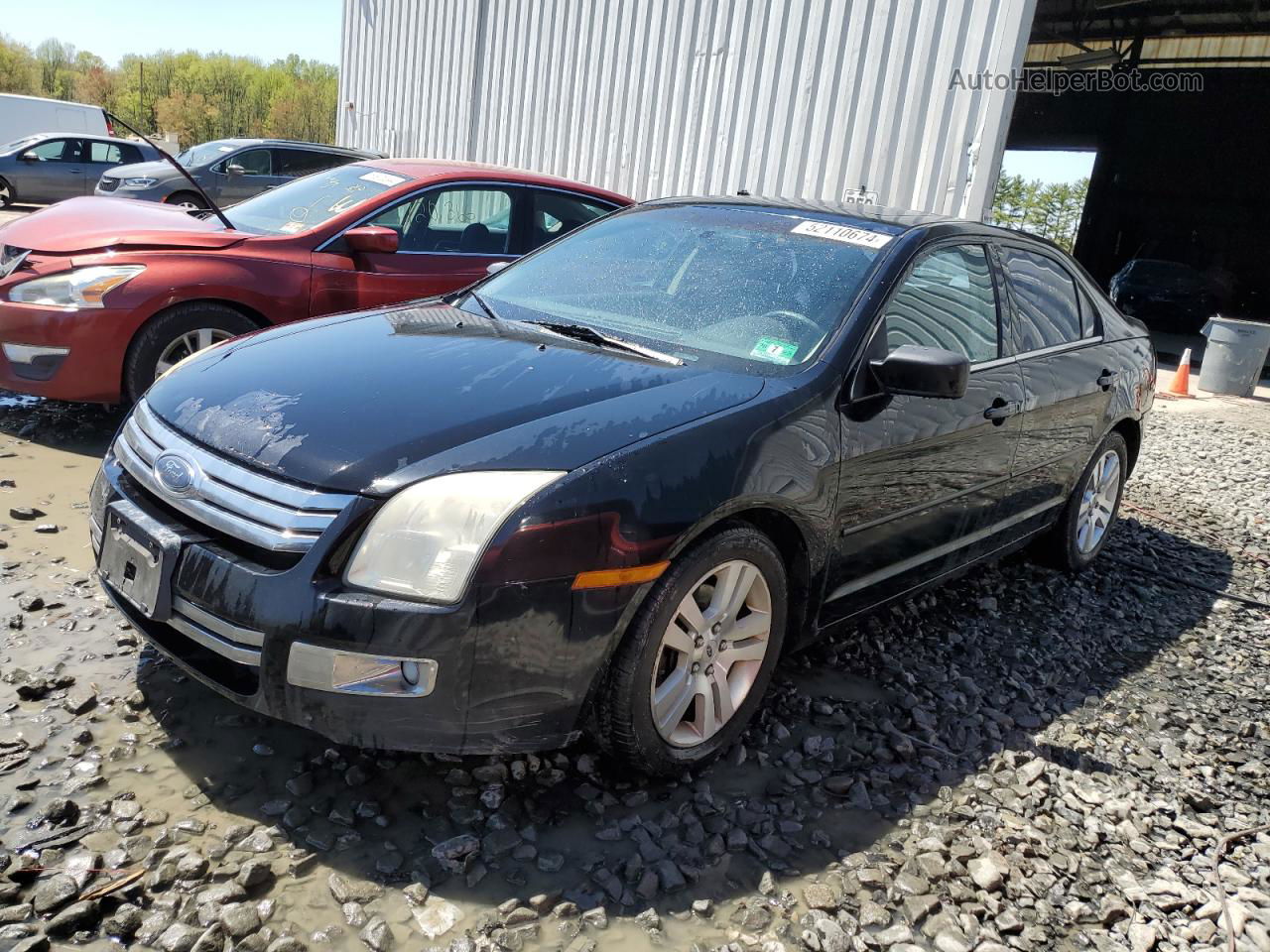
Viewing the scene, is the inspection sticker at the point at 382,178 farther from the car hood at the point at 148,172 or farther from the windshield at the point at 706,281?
the car hood at the point at 148,172

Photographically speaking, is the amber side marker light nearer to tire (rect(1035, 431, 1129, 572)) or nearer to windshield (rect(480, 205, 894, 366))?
windshield (rect(480, 205, 894, 366))

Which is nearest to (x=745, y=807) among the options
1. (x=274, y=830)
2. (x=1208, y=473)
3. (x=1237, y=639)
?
(x=274, y=830)

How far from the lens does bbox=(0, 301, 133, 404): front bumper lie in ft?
14.8

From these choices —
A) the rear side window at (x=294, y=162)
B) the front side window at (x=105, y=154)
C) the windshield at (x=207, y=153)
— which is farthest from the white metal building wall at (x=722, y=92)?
the front side window at (x=105, y=154)

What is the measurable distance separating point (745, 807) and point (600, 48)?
9206 mm

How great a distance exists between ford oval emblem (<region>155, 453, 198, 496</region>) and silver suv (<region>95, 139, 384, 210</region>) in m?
11.5

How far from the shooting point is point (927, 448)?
3.24m

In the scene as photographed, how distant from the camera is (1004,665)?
3699mm

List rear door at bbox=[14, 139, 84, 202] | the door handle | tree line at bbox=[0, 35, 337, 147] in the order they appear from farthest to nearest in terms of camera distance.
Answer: tree line at bbox=[0, 35, 337, 147] → rear door at bbox=[14, 139, 84, 202] → the door handle

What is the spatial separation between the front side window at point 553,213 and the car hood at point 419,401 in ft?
9.38

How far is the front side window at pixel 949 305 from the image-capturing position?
323 centimetres

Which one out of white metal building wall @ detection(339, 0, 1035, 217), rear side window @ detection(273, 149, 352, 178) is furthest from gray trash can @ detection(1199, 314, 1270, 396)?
rear side window @ detection(273, 149, 352, 178)

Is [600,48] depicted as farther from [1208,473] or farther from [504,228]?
[1208,473]

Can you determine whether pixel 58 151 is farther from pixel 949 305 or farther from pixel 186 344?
pixel 949 305
